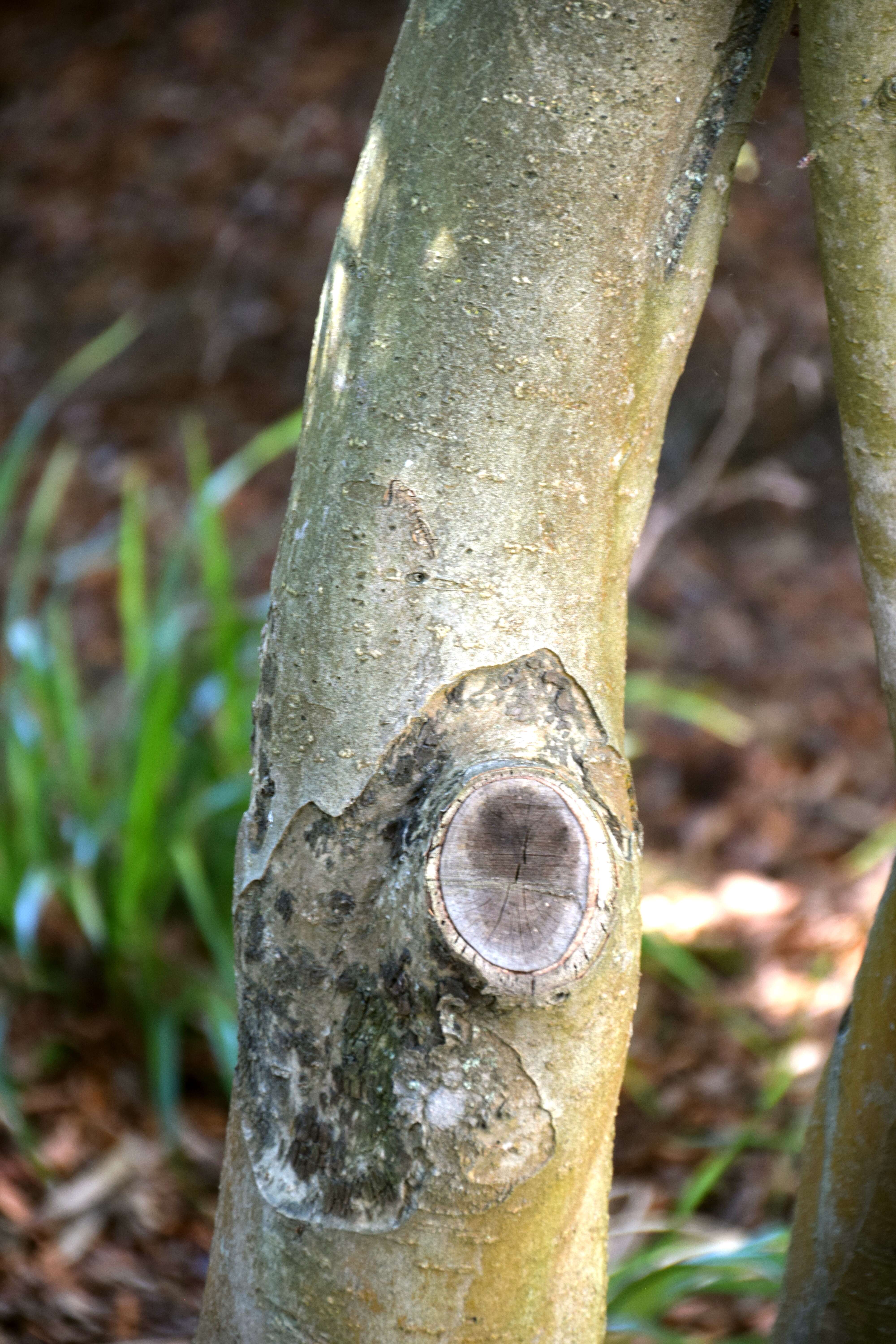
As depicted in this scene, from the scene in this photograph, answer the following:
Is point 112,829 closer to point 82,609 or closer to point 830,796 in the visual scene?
point 82,609

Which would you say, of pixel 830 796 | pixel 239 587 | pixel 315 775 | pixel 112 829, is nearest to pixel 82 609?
pixel 239 587

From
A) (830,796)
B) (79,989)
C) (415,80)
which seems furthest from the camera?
(830,796)

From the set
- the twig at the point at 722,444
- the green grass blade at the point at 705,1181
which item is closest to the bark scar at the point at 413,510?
the green grass blade at the point at 705,1181

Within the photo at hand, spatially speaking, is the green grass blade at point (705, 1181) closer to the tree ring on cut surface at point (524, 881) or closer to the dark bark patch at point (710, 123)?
the tree ring on cut surface at point (524, 881)

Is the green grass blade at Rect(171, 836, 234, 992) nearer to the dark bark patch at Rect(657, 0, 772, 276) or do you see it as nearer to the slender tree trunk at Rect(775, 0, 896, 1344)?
the slender tree trunk at Rect(775, 0, 896, 1344)

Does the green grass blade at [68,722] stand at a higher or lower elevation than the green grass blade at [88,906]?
higher

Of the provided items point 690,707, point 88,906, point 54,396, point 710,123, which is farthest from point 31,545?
point 710,123
